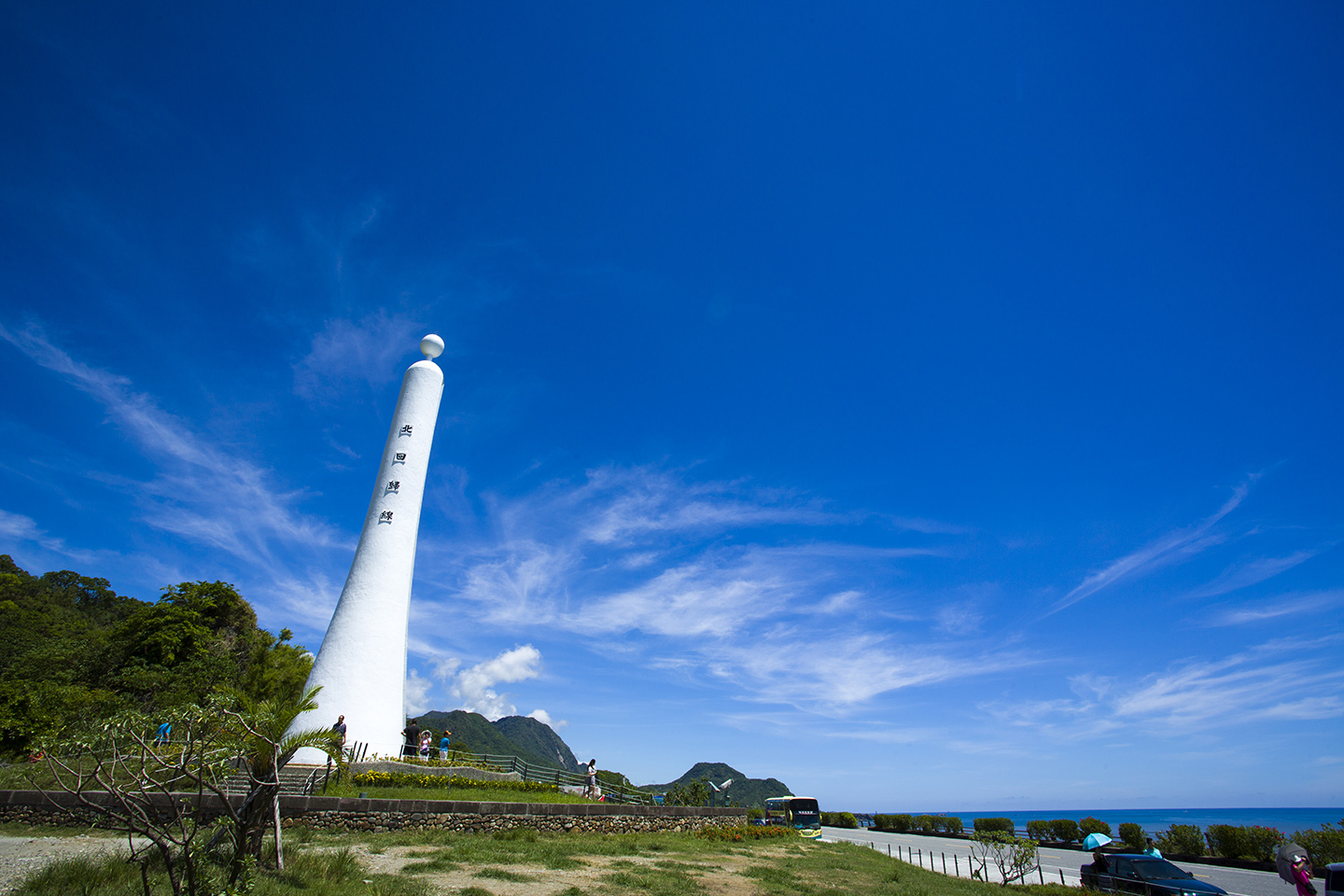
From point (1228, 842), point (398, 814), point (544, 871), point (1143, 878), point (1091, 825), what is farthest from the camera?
point (1091, 825)

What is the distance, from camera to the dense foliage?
70.6 feet

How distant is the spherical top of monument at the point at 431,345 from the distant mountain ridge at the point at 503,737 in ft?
171

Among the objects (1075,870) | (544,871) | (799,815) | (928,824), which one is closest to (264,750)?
(544,871)

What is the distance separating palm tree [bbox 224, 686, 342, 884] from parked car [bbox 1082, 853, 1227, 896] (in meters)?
13.7

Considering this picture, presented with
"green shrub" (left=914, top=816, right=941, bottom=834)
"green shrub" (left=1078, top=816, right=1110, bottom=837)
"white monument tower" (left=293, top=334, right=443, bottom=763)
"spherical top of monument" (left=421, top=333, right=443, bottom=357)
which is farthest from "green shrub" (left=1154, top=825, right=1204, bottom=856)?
"spherical top of monument" (left=421, top=333, right=443, bottom=357)

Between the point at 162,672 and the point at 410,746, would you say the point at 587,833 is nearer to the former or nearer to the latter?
the point at 410,746

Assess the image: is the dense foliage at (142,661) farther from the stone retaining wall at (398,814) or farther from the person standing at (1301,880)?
the person standing at (1301,880)

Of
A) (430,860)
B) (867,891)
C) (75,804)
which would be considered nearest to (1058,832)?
(867,891)

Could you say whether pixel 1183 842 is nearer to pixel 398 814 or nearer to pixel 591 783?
pixel 591 783

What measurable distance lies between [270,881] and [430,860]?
3530 millimetres

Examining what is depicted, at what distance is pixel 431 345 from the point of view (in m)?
31.0

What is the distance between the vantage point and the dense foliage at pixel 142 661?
848 inches

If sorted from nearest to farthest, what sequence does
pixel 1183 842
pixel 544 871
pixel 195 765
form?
pixel 195 765, pixel 544 871, pixel 1183 842

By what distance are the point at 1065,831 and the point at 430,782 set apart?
100 feet
